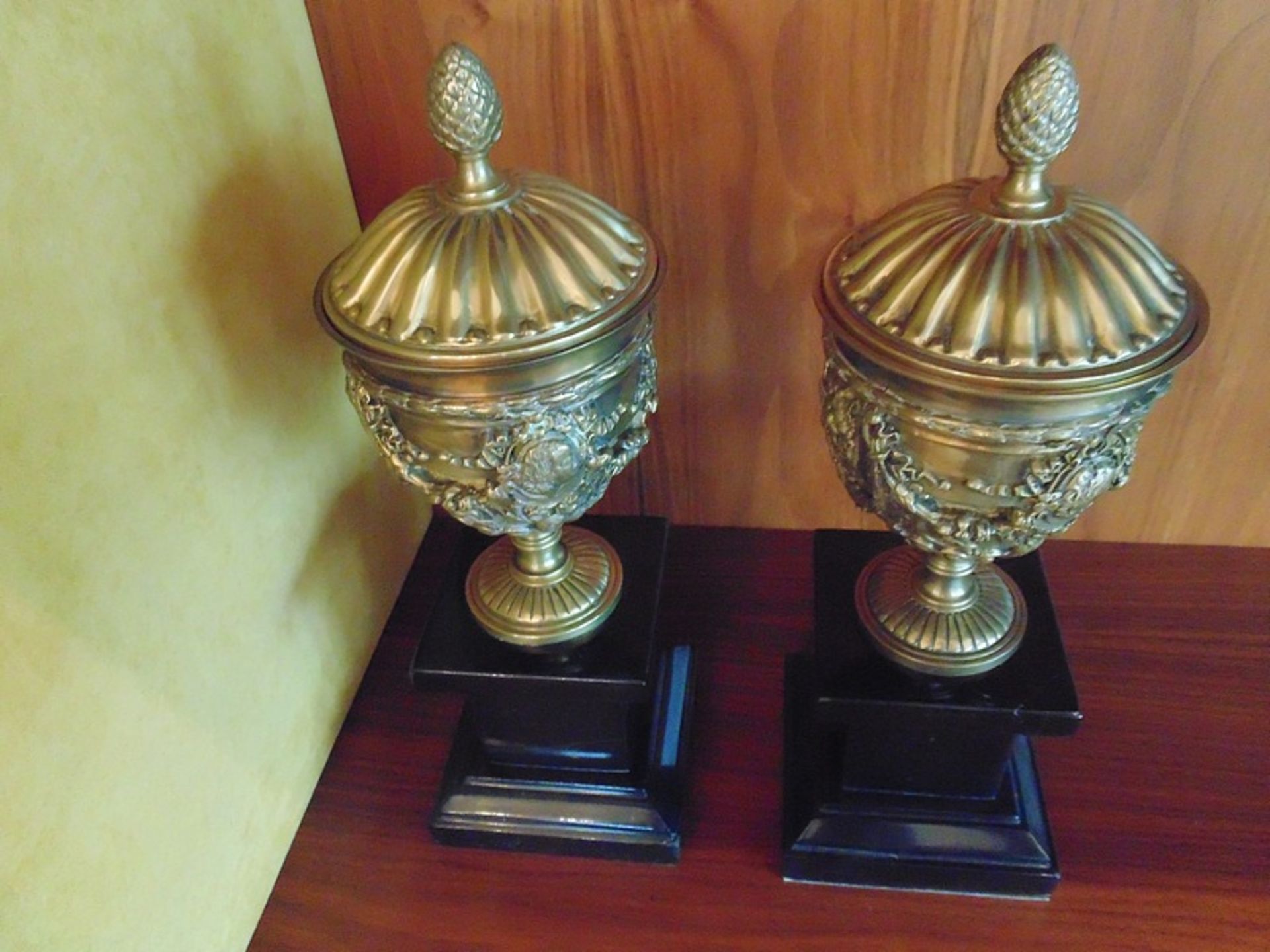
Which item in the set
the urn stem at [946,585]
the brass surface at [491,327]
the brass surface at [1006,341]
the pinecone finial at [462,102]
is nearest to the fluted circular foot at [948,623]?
the urn stem at [946,585]

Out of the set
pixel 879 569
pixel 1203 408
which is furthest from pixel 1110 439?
pixel 1203 408

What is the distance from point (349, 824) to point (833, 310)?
54cm

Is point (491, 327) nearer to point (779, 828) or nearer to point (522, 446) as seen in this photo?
point (522, 446)

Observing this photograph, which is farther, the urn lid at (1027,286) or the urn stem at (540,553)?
the urn stem at (540,553)

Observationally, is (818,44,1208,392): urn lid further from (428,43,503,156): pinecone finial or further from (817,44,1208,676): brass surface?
(428,43,503,156): pinecone finial

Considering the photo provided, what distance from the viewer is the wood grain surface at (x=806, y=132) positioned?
0.66 m

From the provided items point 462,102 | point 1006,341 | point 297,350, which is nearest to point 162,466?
point 297,350

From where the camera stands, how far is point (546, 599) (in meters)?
0.69

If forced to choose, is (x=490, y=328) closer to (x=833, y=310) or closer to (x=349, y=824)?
(x=833, y=310)

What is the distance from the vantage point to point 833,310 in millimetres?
521

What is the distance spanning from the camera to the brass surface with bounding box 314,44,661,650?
1.66 feet

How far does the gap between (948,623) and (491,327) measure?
1.20ft

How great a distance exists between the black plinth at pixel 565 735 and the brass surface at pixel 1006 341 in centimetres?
24

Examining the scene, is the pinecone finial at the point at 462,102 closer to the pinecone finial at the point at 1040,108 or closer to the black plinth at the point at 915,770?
the pinecone finial at the point at 1040,108
